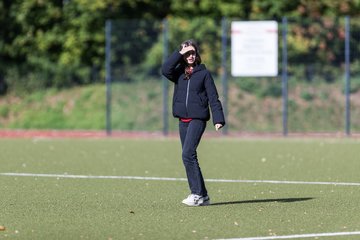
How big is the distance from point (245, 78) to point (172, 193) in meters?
19.1

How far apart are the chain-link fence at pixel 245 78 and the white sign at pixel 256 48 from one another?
0.94 meters

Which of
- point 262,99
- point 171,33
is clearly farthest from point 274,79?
point 171,33

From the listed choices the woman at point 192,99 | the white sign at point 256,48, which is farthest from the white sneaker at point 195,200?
the white sign at point 256,48

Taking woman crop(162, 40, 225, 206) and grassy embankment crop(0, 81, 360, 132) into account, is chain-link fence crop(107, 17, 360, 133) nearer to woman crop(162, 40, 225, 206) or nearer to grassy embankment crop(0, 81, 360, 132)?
grassy embankment crop(0, 81, 360, 132)

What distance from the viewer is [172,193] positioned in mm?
14711

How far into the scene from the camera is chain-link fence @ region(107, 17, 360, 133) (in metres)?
32.2

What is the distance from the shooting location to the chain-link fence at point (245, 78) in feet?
106

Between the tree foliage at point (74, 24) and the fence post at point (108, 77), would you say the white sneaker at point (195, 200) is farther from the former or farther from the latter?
the tree foliage at point (74, 24)

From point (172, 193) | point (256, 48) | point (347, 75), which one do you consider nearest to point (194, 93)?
point (172, 193)

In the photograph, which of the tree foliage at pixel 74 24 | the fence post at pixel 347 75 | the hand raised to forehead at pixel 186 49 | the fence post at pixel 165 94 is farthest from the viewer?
the tree foliage at pixel 74 24

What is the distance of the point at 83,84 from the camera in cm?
3544

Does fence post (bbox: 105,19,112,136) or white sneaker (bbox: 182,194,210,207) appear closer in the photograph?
white sneaker (bbox: 182,194,210,207)

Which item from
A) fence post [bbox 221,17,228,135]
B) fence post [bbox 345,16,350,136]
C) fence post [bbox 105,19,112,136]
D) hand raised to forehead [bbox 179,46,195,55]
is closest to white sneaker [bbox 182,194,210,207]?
hand raised to forehead [bbox 179,46,195,55]

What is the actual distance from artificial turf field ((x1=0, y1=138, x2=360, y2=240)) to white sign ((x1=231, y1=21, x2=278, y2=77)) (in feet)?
17.9
